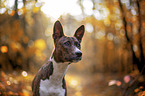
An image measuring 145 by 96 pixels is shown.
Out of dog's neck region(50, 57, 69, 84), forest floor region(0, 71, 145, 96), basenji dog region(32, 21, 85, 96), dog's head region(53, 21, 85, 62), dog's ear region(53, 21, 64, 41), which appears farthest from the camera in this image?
forest floor region(0, 71, 145, 96)

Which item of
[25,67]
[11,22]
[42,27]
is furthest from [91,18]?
[11,22]

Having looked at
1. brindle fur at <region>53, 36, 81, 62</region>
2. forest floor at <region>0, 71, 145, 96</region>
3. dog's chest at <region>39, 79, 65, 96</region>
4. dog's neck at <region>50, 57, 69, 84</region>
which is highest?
brindle fur at <region>53, 36, 81, 62</region>

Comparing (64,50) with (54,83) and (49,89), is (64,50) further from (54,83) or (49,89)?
(49,89)

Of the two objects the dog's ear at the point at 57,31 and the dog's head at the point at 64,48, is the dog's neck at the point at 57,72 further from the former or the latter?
the dog's ear at the point at 57,31

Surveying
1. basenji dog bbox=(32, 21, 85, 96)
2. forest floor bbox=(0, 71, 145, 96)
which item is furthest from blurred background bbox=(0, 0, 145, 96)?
basenji dog bbox=(32, 21, 85, 96)

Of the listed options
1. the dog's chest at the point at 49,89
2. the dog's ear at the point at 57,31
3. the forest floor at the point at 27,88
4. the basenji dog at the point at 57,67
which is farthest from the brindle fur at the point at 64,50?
the forest floor at the point at 27,88

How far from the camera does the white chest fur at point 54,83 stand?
11.4 feet

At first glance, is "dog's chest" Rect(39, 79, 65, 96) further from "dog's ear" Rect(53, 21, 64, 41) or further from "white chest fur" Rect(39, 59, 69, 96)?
"dog's ear" Rect(53, 21, 64, 41)

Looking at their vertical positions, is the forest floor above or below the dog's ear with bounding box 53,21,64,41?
below

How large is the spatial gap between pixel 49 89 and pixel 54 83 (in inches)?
7.4

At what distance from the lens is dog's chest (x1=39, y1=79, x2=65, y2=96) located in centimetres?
346

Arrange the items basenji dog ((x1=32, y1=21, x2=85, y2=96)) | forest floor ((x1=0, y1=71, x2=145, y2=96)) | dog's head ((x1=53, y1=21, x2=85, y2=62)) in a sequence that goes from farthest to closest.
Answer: forest floor ((x1=0, y1=71, x2=145, y2=96)) → basenji dog ((x1=32, y1=21, x2=85, y2=96)) → dog's head ((x1=53, y1=21, x2=85, y2=62))

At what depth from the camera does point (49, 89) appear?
348 centimetres

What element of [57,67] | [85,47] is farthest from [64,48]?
[85,47]
